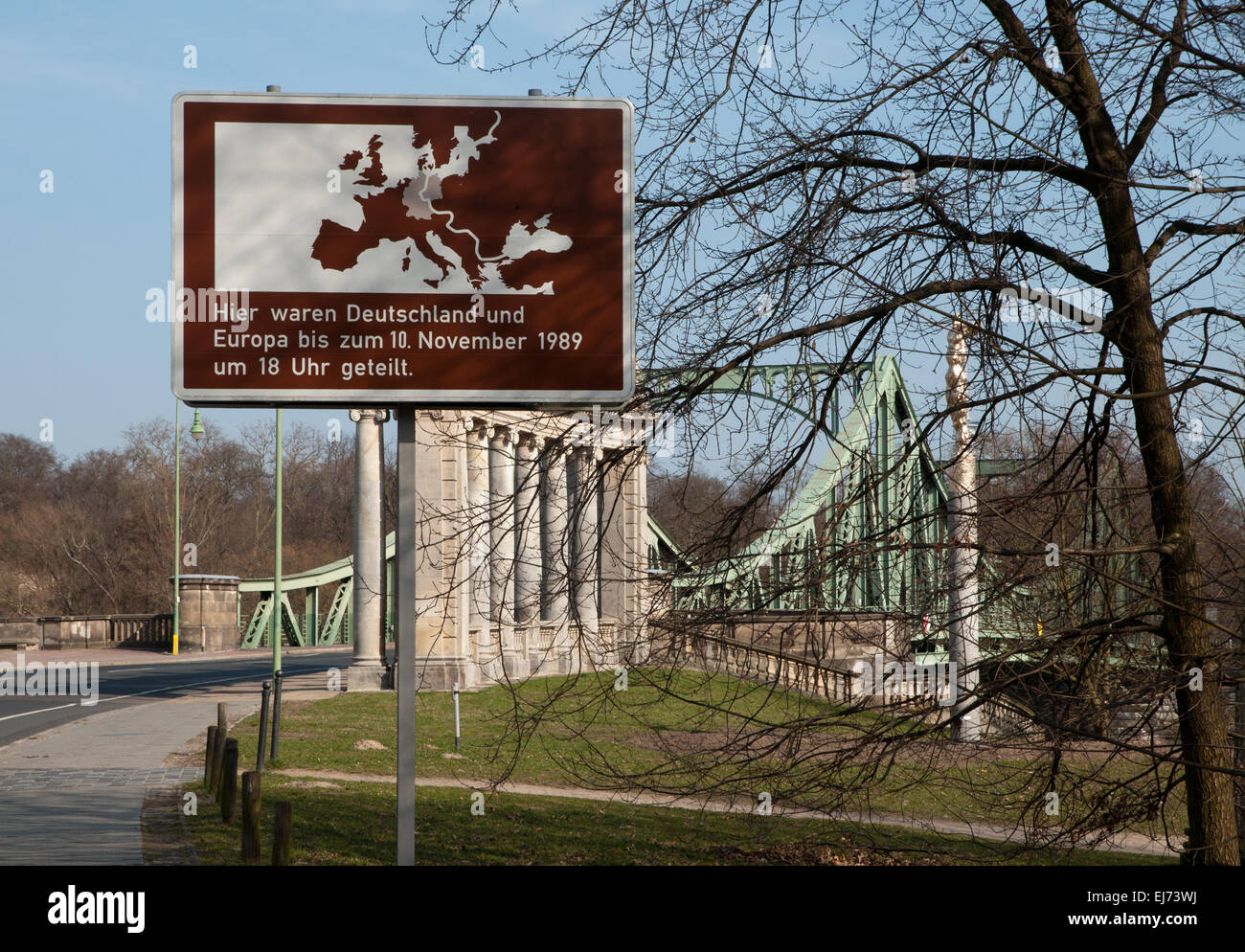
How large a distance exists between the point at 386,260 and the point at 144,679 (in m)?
28.6

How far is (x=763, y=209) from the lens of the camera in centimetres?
684

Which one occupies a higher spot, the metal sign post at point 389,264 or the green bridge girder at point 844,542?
the metal sign post at point 389,264

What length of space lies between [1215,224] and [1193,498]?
1511 millimetres

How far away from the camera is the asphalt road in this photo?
2162 centimetres

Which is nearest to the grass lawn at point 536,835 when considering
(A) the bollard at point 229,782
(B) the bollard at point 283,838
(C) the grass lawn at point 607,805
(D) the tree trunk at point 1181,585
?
(C) the grass lawn at point 607,805

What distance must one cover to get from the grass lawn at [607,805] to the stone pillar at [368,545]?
25.5 feet

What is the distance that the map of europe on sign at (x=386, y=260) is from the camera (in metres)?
4.90

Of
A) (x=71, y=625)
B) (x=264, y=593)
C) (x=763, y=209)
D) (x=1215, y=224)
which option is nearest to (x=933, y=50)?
(x=763, y=209)

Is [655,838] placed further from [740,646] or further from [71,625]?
[71,625]

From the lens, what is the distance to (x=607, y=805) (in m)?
14.6

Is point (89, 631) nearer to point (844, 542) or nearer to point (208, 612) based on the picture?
point (208, 612)

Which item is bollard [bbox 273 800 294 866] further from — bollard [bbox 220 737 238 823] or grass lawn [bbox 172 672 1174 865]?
bollard [bbox 220 737 238 823]

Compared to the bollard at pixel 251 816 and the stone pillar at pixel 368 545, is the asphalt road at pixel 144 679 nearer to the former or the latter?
the stone pillar at pixel 368 545

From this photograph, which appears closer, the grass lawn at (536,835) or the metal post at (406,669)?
the metal post at (406,669)
